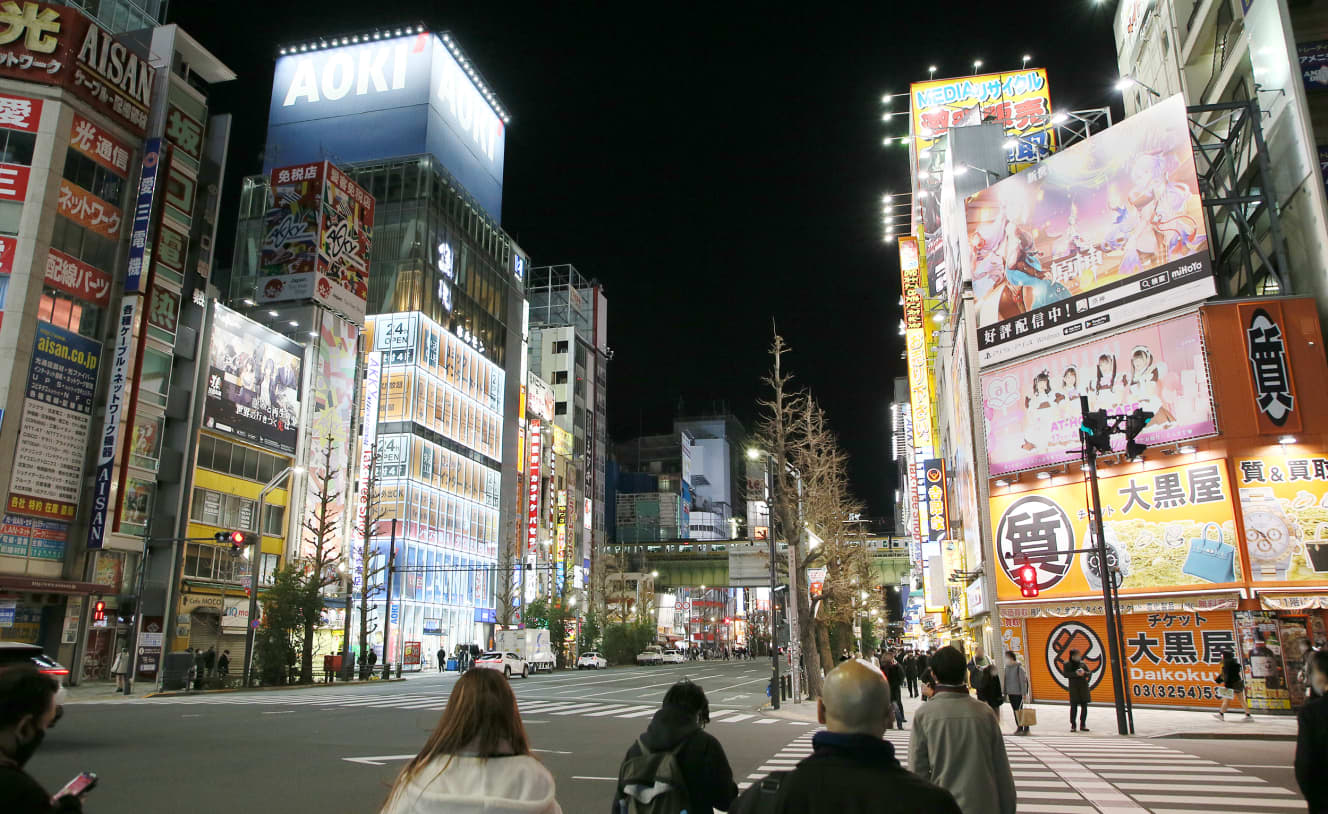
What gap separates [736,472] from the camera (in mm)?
171250

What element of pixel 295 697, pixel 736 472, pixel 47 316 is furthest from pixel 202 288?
pixel 736 472

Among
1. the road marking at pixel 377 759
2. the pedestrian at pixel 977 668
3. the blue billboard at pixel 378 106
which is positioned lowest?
the road marking at pixel 377 759

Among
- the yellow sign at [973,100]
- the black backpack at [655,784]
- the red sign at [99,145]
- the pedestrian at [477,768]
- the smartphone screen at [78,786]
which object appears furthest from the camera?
the yellow sign at [973,100]

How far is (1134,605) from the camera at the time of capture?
25719 millimetres

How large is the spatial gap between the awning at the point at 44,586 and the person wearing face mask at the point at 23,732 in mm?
32303

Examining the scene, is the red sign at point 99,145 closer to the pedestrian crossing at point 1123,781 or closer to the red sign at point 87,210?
the red sign at point 87,210

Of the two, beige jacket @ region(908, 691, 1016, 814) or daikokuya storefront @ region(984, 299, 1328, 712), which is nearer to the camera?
beige jacket @ region(908, 691, 1016, 814)

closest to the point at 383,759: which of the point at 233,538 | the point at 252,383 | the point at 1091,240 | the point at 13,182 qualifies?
the point at 233,538

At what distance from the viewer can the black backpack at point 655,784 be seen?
4.29m

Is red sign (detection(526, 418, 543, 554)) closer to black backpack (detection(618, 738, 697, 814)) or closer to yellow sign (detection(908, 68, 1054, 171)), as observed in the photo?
yellow sign (detection(908, 68, 1054, 171))

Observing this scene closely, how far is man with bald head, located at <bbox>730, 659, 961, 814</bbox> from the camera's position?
2.38 metres

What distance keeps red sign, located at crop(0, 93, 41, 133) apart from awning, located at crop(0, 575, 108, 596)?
1687cm

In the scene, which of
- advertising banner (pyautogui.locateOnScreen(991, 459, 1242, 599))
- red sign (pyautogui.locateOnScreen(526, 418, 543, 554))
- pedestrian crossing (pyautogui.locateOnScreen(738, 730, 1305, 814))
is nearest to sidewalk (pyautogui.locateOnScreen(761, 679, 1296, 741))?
pedestrian crossing (pyautogui.locateOnScreen(738, 730, 1305, 814))

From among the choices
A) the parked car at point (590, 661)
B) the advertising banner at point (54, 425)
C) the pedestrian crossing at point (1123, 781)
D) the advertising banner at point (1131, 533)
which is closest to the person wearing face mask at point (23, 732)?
the pedestrian crossing at point (1123, 781)
